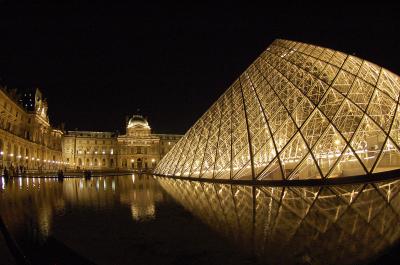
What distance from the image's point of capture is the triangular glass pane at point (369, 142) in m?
23.7

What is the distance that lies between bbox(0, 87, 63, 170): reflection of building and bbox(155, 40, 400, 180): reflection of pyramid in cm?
4993

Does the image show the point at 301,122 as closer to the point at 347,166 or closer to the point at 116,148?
the point at 347,166

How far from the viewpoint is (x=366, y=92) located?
27.0m

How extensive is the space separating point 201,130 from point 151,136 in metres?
107

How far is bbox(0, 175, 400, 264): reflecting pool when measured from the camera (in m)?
6.77

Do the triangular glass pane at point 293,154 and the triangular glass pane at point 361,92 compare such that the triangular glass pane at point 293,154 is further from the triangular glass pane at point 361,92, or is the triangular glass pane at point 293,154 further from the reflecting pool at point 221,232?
the reflecting pool at point 221,232

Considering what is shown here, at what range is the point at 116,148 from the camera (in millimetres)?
142125

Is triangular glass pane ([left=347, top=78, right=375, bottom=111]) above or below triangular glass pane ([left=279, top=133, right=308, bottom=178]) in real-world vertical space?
above

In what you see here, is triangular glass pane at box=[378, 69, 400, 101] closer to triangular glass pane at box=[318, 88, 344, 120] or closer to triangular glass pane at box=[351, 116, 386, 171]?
triangular glass pane at box=[351, 116, 386, 171]

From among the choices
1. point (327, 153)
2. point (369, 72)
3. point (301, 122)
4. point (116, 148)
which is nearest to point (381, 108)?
point (369, 72)

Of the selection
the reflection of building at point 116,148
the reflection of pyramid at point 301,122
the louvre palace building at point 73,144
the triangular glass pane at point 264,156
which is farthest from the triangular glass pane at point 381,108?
the reflection of building at point 116,148

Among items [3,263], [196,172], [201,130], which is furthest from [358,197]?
[201,130]

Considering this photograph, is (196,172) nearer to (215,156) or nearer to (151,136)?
(215,156)

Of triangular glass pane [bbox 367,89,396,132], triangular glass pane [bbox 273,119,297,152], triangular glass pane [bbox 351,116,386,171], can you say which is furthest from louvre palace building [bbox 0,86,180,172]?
triangular glass pane [bbox 367,89,396,132]
